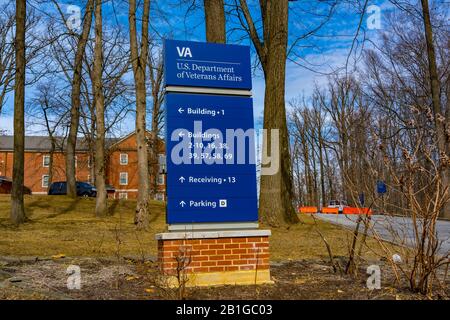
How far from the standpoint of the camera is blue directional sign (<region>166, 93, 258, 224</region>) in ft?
20.2

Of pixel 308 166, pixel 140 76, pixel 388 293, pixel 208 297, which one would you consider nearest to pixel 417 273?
pixel 388 293

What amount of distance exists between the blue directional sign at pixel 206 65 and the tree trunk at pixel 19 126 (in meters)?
10.9

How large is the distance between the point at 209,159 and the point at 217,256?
1242 millimetres

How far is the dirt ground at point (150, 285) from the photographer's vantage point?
5312 mm

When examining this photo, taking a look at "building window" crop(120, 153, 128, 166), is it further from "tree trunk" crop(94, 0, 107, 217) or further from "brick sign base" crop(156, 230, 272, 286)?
"brick sign base" crop(156, 230, 272, 286)

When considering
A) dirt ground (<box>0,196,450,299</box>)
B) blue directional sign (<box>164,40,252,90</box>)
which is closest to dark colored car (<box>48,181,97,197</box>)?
dirt ground (<box>0,196,450,299</box>)

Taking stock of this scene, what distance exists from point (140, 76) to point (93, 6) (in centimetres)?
407

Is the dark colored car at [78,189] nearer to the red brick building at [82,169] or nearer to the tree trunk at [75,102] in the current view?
the tree trunk at [75,102]

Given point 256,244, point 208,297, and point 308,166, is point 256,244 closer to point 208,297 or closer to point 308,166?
point 208,297

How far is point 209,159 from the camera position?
6.27m

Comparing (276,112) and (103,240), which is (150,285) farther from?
(276,112)

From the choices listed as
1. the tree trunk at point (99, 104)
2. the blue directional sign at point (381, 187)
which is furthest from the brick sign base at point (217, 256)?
the tree trunk at point (99, 104)

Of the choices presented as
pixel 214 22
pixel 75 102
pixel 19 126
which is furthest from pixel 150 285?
pixel 75 102

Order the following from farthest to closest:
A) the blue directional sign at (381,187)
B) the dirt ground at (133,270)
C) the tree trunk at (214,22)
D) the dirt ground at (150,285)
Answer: the tree trunk at (214,22)
the blue directional sign at (381,187)
the dirt ground at (133,270)
the dirt ground at (150,285)
